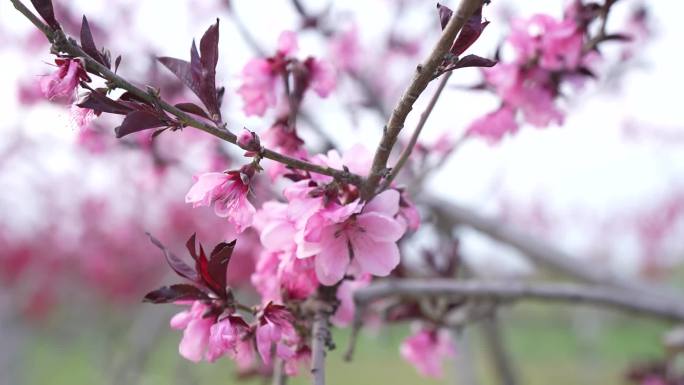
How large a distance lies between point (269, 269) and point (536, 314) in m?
15.5

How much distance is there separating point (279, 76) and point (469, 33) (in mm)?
510

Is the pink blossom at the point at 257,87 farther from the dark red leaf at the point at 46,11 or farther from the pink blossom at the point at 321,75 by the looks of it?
the dark red leaf at the point at 46,11

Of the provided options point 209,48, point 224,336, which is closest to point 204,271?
point 224,336

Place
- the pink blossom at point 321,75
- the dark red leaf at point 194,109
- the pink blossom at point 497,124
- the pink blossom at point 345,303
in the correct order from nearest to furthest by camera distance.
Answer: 1. the dark red leaf at point 194,109
2. the pink blossom at point 345,303
3. the pink blossom at point 321,75
4. the pink blossom at point 497,124

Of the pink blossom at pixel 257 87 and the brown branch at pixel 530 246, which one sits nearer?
the pink blossom at pixel 257 87

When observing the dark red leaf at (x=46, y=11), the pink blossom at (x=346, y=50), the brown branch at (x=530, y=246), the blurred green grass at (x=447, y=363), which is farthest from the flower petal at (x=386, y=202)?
the blurred green grass at (x=447, y=363)

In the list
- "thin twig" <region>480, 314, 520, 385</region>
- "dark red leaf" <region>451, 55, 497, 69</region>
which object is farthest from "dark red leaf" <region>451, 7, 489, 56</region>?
"thin twig" <region>480, 314, 520, 385</region>

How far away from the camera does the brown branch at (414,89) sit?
0.61 m

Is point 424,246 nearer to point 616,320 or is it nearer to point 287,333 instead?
point 287,333

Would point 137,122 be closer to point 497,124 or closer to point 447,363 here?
point 497,124

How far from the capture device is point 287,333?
0.80 meters

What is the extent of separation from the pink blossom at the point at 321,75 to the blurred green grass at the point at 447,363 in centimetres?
750

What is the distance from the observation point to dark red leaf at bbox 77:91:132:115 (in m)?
0.66

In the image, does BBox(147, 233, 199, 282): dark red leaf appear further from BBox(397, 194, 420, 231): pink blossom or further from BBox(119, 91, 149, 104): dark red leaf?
BBox(397, 194, 420, 231): pink blossom
